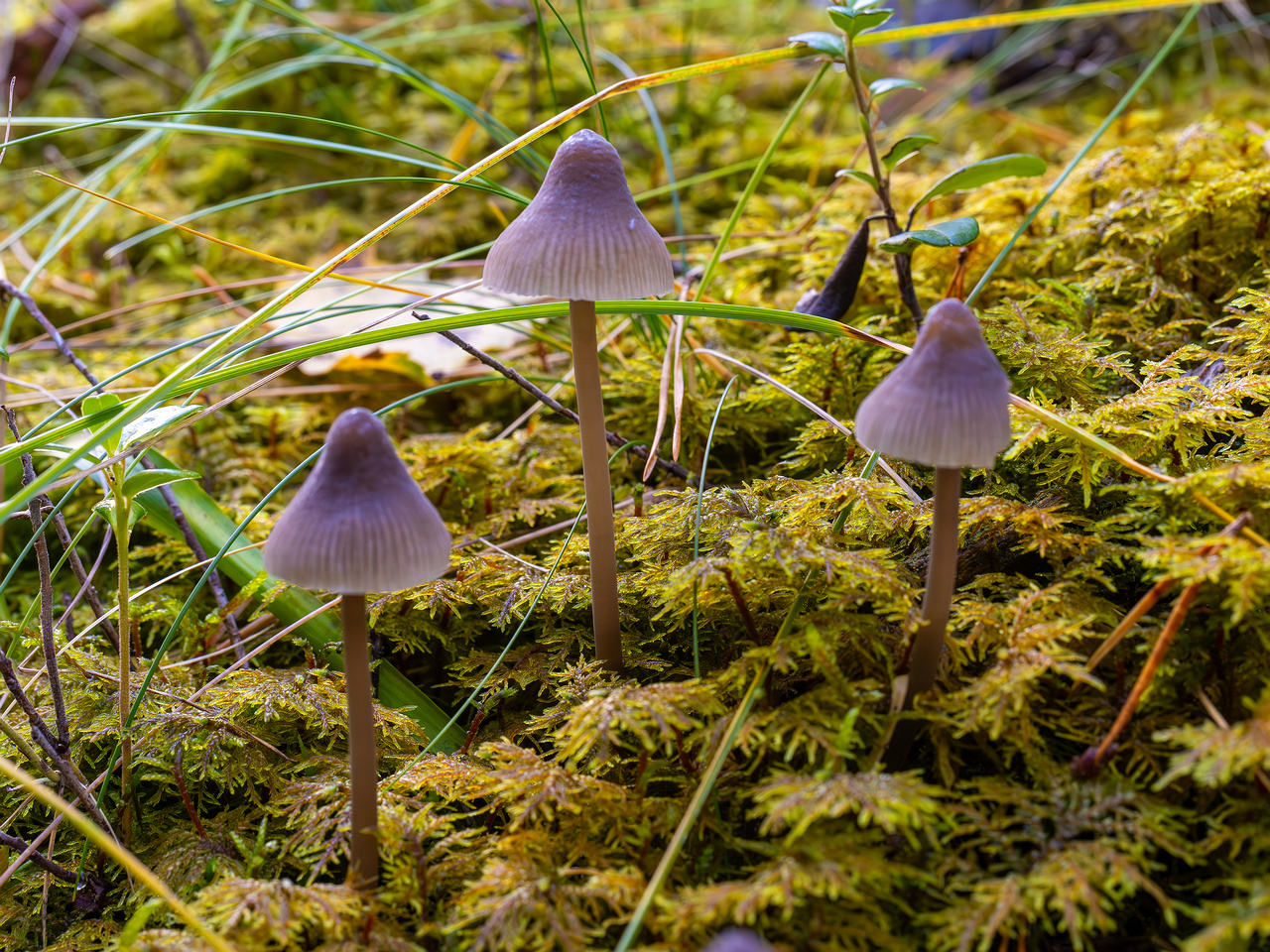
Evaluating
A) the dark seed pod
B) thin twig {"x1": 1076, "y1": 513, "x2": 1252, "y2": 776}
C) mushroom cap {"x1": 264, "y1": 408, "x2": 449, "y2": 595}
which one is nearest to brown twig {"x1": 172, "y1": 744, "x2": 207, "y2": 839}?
mushroom cap {"x1": 264, "y1": 408, "x2": 449, "y2": 595}

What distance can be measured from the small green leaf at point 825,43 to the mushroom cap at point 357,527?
4.30ft

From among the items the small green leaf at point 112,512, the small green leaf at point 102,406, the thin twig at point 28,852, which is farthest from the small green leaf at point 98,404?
the thin twig at point 28,852

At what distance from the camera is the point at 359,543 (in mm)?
1157

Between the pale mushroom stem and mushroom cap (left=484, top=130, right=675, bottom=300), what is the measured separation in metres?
0.54

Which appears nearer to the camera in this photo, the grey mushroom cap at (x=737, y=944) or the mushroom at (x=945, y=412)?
the grey mushroom cap at (x=737, y=944)

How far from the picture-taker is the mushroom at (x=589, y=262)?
4.49ft

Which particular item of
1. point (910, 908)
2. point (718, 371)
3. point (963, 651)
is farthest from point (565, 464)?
point (910, 908)

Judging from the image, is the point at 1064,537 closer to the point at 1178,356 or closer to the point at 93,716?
the point at 1178,356

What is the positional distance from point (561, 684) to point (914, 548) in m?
0.70

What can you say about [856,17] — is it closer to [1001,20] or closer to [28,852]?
[1001,20]

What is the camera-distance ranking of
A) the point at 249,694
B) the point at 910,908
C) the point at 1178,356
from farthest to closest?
the point at 1178,356 → the point at 249,694 → the point at 910,908

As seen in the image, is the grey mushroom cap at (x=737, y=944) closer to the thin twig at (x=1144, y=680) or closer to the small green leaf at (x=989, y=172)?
the thin twig at (x=1144, y=680)

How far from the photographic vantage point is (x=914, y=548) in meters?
1.64

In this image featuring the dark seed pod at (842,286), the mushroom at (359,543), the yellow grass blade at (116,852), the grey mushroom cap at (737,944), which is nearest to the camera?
the grey mushroom cap at (737,944)
